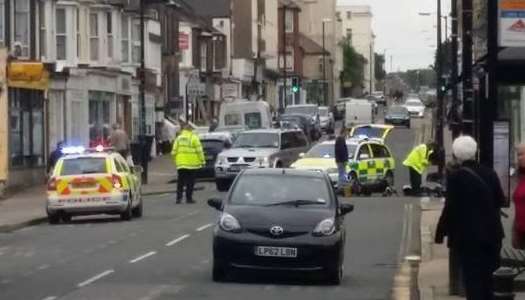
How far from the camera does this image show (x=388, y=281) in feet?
66.0

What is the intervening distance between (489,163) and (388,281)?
386 cm

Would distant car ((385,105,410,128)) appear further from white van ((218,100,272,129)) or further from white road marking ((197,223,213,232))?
white road marking ((197,223,213,232))

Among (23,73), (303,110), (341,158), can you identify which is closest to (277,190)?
(341,158)

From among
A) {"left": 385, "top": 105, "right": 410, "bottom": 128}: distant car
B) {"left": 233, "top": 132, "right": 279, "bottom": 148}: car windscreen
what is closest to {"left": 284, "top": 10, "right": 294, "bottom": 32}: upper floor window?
{"left": 385, "top": 105, "right": 410, "bottom": 128}: distant car

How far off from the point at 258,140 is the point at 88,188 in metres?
16.3

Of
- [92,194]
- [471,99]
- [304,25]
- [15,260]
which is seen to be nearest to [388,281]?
[471,99]

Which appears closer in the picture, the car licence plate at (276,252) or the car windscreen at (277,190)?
the car licence plate at (276,252)

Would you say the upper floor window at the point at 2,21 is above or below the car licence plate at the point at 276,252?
above

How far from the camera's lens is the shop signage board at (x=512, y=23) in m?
16.9

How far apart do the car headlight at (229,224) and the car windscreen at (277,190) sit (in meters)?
0.54

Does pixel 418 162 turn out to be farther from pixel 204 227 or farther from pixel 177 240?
pixel 177 240

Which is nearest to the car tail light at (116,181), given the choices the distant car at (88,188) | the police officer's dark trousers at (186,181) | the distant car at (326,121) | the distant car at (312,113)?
the distant car at (88,188)

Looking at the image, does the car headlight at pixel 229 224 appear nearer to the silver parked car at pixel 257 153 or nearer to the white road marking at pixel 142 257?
the white road marking at pixel 142 257

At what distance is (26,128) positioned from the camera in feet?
154
